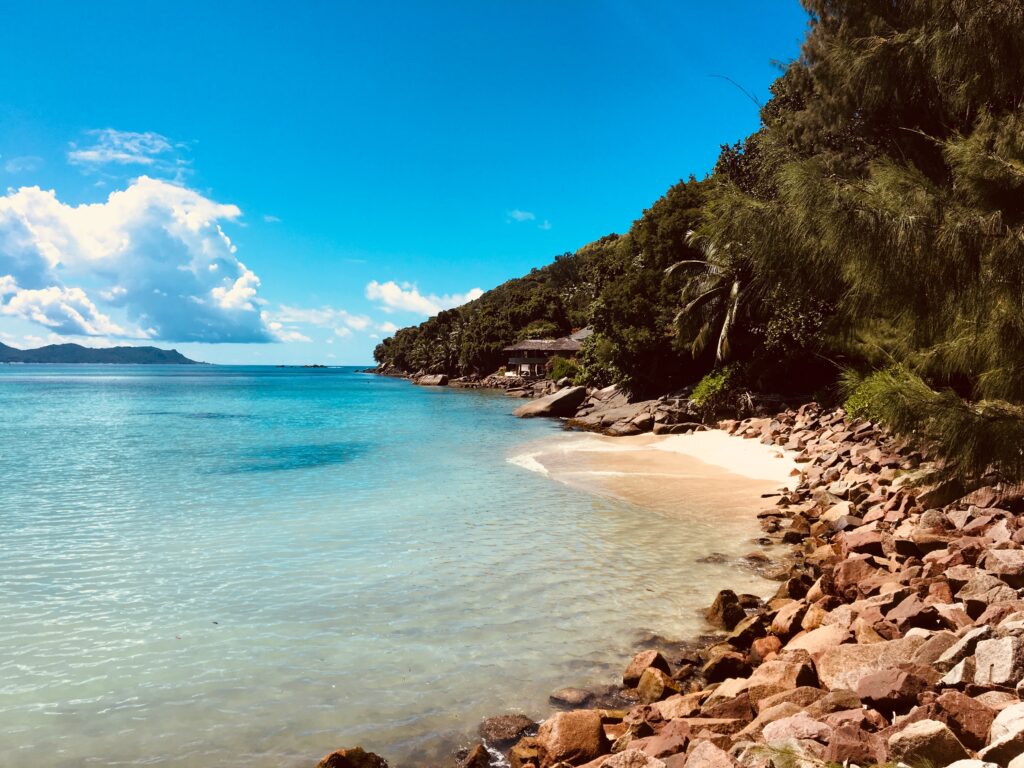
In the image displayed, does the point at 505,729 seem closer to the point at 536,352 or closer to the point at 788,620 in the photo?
the point at 788,620

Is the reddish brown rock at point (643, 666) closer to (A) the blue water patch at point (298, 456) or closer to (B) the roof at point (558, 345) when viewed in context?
(A) the blue water patch at point (298, 456)

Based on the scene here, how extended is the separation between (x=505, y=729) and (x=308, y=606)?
4090 mm

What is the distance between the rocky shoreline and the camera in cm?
386

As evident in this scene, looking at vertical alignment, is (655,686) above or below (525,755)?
above

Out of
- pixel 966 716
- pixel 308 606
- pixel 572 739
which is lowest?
pixel 308 606

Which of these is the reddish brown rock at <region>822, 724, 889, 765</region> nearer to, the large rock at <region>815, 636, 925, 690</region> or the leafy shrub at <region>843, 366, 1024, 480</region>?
the large rock at <region>815, 636, 925, 690</region>

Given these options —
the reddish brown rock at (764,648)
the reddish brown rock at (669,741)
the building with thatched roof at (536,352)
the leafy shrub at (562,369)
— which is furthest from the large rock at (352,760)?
the building with thatched roof at (536,352)

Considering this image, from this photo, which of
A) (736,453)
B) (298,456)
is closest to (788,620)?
(736,453)

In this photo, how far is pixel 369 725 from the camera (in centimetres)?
598

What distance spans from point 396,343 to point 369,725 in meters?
156

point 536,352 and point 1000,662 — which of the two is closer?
point 1000,662

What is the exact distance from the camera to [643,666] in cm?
658

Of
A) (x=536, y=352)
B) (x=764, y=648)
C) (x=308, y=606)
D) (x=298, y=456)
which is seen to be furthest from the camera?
(x=536, y=352)

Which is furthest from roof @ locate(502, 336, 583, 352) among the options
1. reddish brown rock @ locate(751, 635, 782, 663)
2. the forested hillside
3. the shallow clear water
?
reddish brown rock @ locate(751, 635, 782, 663)
